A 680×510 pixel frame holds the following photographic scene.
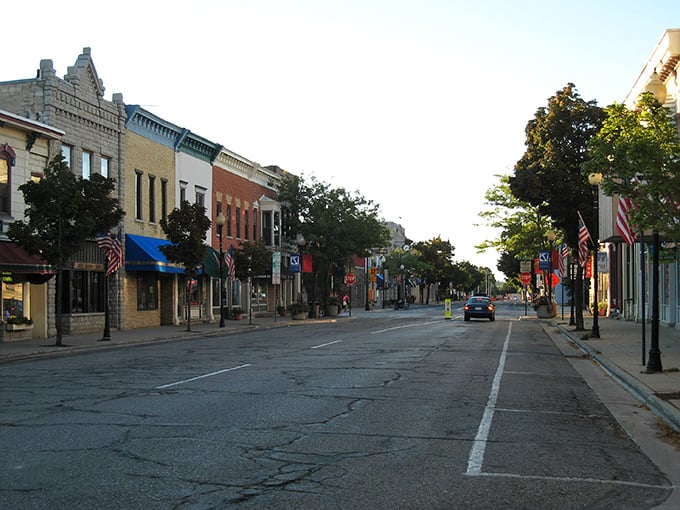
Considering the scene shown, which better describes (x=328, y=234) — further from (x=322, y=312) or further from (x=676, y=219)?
(x=676, y=219)

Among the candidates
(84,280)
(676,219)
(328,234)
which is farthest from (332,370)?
(328,234)

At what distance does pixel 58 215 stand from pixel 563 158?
21.5m

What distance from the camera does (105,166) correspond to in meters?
34.3

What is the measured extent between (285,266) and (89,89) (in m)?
26.5

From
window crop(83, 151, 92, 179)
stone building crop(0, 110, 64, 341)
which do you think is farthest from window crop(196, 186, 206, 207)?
stone building crop(0, 110, 64, 341)

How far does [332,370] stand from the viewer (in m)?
16.7

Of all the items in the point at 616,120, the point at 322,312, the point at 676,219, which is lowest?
the point at 322,312

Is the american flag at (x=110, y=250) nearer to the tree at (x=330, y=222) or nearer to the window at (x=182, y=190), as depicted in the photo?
the window at (x=182, y=190)

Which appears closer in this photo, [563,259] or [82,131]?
[82,131]

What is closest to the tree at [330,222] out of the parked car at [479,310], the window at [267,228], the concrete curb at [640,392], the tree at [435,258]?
the window at [267,228]

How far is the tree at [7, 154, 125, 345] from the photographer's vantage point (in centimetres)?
2392

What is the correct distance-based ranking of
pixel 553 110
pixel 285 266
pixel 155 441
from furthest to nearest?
1. pixel 285 266
2. pixel 553 110
3. pixel 155 441

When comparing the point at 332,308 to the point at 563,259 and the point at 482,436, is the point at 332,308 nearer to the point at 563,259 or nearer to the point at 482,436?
the point at 563,259

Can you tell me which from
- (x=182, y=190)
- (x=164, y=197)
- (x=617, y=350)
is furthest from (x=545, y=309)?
(x=617, y=350)
